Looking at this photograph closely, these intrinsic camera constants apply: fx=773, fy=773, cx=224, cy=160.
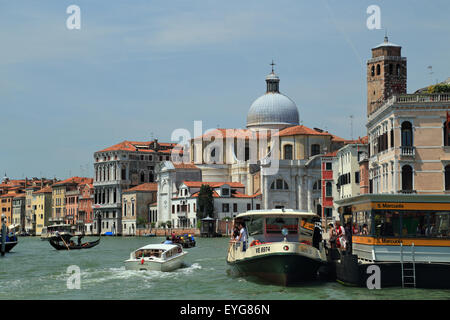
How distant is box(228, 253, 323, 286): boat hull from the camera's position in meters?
19.2

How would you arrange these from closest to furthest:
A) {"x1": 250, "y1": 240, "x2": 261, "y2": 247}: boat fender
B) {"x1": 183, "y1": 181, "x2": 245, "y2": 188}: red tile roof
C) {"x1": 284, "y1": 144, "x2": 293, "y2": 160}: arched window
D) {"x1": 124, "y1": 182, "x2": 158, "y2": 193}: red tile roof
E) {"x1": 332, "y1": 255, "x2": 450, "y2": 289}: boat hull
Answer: {"x1": 332, "y1": 255, "x2": 450, "y2": 289}: boat hull, {"x1": 250, "y1": 240, "x2": 261, "y2": 247}: boat fender, {"x1": 183, "y1": 181, "x2": 245, "y2": 188}: red tile roof, {"x1": 284, "y1": 144, "x2": 293, "y2": 160}: arched window, {"x1": 124, "y1": 182, "x2": 158, "y2": 193}: red tile roof

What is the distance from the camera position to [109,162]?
328 feet

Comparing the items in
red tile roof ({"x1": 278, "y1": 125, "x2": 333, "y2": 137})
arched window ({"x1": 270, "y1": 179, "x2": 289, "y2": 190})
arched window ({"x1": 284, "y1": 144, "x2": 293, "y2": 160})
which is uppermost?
red tile roof ({"x1": 278, "y1": 125, "x2": 333, "y2": 137})

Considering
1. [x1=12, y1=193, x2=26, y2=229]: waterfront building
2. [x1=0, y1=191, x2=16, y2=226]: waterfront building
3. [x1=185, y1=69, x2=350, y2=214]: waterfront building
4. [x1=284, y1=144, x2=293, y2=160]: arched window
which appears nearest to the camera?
[x1=185, y1=69, x2=350, y2=214]: waterfront building

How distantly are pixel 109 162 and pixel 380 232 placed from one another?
83350 mm

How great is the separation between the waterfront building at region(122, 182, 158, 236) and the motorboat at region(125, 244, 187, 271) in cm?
6475

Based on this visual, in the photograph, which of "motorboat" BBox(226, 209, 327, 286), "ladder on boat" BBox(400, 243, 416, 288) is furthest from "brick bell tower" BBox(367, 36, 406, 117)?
"ladder on boat" BBox(400, 243, 416, 288)

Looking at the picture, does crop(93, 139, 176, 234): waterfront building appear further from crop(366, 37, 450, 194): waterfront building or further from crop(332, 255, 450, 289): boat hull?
crop(332, 255, 450, 289): boat hull

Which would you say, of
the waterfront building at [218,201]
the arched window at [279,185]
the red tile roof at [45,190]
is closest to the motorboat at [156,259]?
the waterfront building at [218,201]

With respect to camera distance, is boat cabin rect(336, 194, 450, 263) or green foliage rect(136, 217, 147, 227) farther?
green foliage rect(136, 217, 147, 227)

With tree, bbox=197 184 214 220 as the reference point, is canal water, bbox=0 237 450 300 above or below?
below

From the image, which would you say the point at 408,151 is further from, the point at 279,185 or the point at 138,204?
the point at 138,204

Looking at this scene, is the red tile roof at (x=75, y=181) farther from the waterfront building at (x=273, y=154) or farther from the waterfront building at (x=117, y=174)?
the waterfront building at (x=273, y=154)
